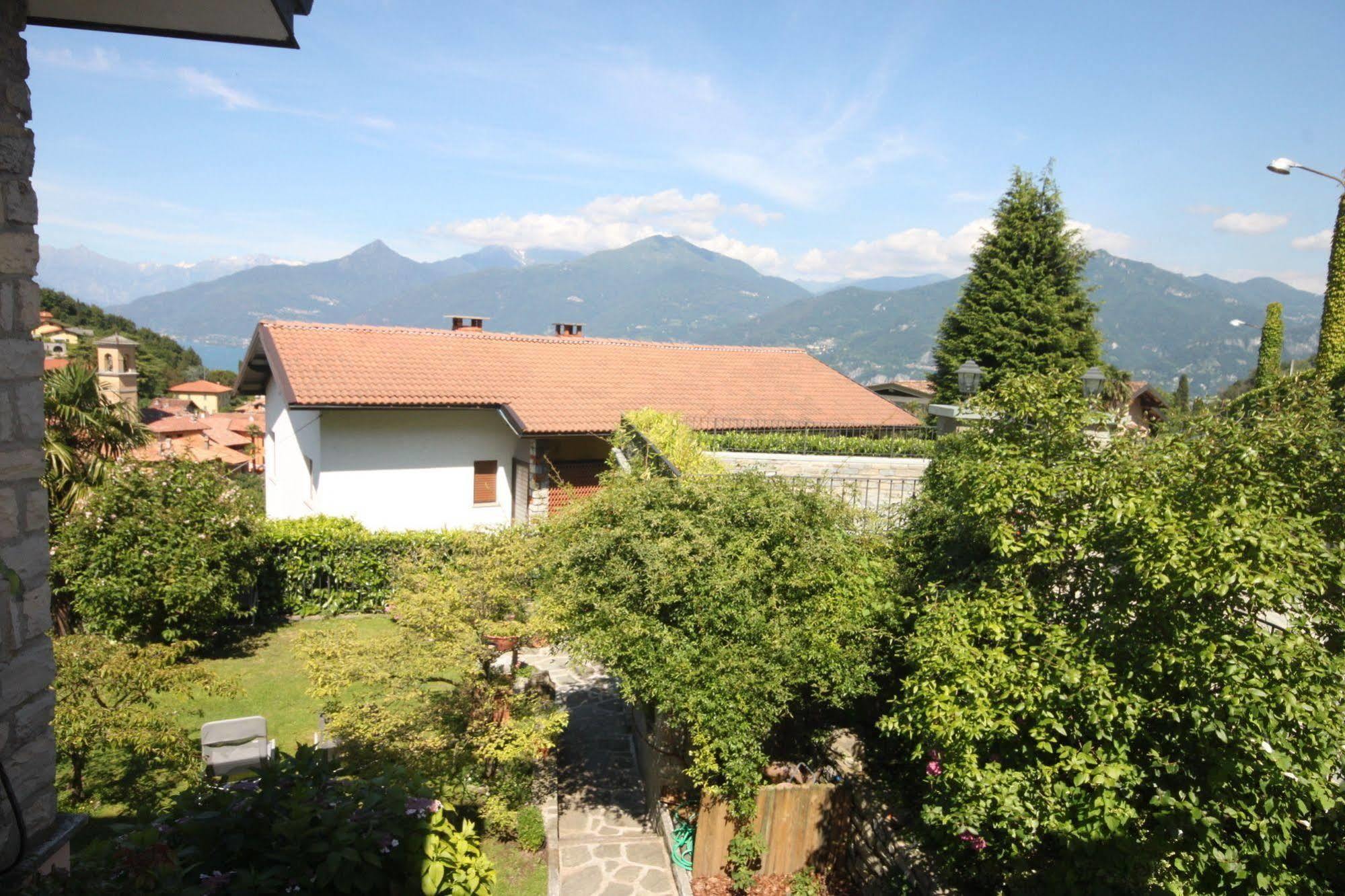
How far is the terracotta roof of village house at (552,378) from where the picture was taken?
712 inches

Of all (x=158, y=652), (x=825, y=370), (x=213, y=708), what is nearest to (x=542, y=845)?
(x=158, y=652)

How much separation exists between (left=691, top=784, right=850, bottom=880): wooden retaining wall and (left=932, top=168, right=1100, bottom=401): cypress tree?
21776 mm

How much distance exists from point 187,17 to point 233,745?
778 cm

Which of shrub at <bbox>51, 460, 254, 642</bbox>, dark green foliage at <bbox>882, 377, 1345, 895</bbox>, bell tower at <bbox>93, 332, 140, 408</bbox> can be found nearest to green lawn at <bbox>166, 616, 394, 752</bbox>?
shrub at <bbox>51, 460, 254, 642</bbox>

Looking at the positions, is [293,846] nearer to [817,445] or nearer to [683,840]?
[683,840]

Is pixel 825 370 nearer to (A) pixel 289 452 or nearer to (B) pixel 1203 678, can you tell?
(A) pixel 289 452

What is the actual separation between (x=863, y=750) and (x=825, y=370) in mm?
19764

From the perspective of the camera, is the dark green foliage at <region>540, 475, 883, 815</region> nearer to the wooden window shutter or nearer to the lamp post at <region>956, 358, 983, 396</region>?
the lamp post at <region>956, 358, 983, 396</region>

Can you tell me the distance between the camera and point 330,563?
1498 centimetres

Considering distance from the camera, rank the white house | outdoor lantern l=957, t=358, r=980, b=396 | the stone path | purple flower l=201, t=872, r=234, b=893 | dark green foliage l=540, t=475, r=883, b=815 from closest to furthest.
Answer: purple flower l=201, t=872, r=234, b=893 → dark green foliage l=540, t=475, r=883, b=815 → the stone path → outdoor lantern l=957, t=358, r=980, b=396 → the white house

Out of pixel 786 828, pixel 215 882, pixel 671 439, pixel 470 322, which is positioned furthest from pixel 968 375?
pixel 470 322

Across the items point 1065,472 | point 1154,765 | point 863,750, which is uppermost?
point 1065,472

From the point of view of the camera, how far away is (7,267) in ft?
9.84

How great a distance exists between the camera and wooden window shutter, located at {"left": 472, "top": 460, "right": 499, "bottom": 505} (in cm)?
1916
